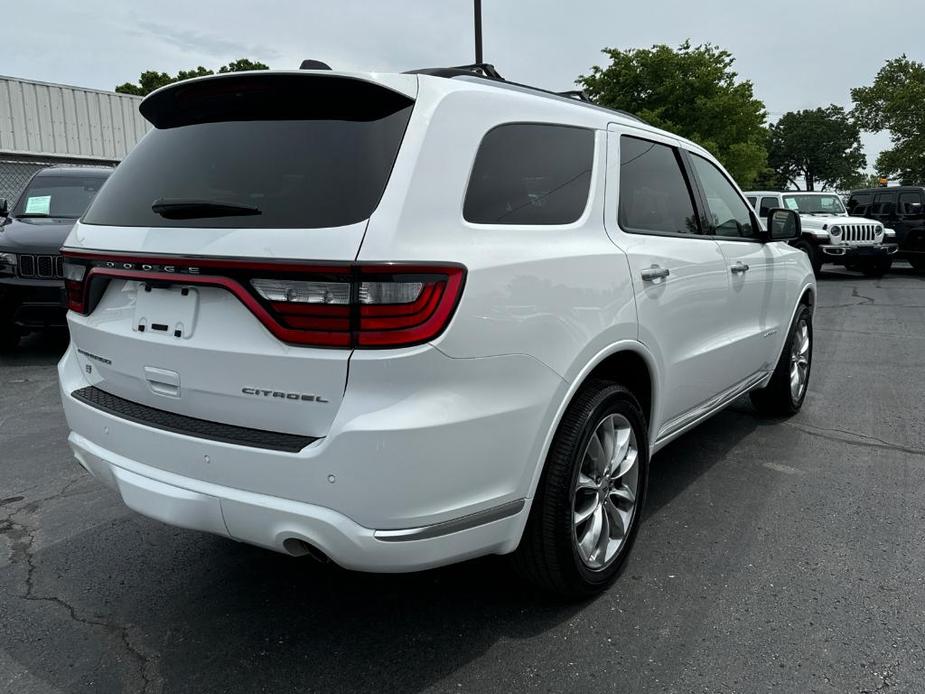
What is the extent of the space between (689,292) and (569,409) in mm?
1096

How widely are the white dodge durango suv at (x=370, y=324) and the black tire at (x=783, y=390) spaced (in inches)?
93.0

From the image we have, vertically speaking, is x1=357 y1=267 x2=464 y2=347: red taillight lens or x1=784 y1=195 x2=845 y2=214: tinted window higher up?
x1=784 y1=195 x2=845 y2=214: tinted window

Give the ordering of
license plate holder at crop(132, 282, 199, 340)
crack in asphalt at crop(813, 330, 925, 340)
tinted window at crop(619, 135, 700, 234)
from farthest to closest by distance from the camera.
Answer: crack in asphalt at crop(813, 330, 925, 340), tinted window at crop(619, 135, 700, 234), license plate holder at crop(132, 282, 199, 340)

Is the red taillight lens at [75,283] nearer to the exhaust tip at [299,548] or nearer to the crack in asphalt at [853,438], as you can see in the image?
the exhaust tip at [299,548]

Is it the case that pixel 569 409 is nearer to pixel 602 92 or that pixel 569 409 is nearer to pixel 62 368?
pixel 62 368

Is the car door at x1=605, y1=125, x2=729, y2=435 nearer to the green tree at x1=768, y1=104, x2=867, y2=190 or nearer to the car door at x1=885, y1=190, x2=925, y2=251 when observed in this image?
the car door at x1=885, y1=190, x2=925, y2=251

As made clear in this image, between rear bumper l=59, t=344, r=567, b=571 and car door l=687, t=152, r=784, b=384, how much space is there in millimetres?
1894

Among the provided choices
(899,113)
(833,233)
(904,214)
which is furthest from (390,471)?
(899,113)

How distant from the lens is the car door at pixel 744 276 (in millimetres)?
3787

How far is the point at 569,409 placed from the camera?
2492mm

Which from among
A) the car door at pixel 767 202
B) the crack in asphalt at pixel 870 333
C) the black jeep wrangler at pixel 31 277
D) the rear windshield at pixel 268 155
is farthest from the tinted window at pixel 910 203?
the rear windshield at pixel 268 155

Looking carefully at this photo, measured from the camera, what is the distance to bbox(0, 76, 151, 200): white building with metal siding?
19969mm

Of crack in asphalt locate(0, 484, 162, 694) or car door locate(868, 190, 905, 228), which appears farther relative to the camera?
car door locate(868, 190, 905, 228)

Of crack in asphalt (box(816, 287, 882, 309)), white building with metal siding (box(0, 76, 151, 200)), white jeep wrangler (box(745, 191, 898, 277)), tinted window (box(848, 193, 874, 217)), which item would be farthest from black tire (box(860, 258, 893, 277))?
white building with metal siding (box(0, 76, 151, 200))
